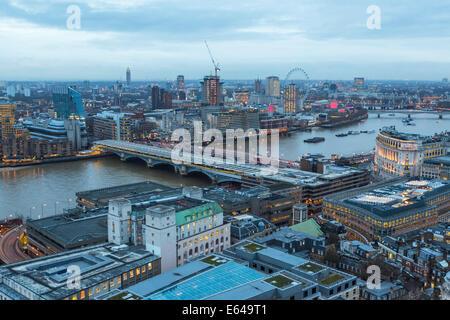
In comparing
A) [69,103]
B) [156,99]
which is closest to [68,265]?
[69,103]

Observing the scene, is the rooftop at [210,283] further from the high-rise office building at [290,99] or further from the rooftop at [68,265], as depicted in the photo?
the high-rise office building at [290,99]

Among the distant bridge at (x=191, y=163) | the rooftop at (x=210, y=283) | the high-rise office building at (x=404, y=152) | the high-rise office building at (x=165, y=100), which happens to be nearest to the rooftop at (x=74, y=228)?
the rooftop at (x=210, y=283)

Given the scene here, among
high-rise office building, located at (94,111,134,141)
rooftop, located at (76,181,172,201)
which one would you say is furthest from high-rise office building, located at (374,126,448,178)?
high-rise office building, located at (94,111,134,141)

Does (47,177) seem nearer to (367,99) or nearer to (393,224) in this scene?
(393,224)

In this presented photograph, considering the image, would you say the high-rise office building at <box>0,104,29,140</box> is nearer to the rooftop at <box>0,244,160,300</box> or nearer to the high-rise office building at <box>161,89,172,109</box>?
the rooftop at <box>0,244,160,300</box>

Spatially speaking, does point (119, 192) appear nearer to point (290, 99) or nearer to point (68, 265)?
point (68, 265)

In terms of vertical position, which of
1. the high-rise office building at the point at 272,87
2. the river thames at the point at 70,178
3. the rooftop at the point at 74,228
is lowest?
the river thames at the point at 70,178
